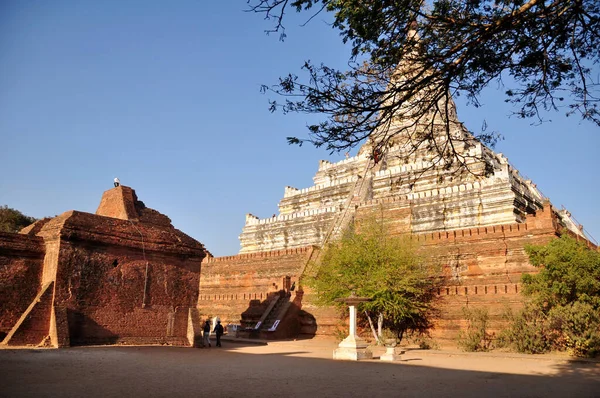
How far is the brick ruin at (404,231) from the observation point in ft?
59.8

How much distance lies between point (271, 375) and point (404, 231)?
53.0ft

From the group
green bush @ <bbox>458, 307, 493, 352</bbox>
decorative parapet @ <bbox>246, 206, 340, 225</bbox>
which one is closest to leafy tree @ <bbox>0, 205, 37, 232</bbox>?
decorative parapet @ <bbox>246, 206, 340, 225</bbox>

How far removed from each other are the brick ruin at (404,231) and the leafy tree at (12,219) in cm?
1237

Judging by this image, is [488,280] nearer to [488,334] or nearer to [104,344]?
[488,334]

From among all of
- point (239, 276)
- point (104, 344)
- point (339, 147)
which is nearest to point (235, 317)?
point (239, 276)

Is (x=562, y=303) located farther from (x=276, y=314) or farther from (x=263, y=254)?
(x=263, y=254)

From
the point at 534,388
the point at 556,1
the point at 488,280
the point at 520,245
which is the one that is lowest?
the point at 534,388

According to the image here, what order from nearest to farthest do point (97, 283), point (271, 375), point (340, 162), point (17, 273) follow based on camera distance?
point (271, 375)
point (17, 273)
point (97, 283)
point (340, 162)

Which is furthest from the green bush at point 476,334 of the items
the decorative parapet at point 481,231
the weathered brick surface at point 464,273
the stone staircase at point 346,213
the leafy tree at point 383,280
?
the stone staircase at point 346,213

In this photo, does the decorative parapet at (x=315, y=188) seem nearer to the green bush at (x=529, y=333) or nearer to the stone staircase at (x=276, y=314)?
the stone staircase at (x=276, y=314)

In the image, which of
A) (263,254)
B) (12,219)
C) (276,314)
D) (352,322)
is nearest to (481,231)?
(352,322)

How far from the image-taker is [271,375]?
→ 9.91 metres

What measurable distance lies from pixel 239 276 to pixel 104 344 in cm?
1447

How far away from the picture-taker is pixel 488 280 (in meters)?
18.4
